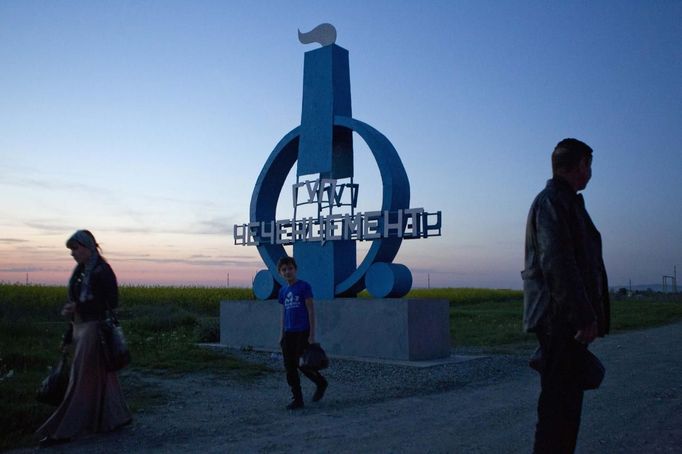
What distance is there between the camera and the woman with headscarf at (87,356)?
18.3 ft

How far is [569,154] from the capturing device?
3672 millimetres

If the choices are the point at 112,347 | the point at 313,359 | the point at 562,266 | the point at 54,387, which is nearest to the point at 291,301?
the point at 313,359

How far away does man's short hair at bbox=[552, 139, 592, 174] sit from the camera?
3.66 meters

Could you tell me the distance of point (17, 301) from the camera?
103 feet

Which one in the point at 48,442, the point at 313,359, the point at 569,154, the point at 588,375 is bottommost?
the point at 48,442

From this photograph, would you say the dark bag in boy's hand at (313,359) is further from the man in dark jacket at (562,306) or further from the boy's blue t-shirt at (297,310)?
the man in dark jacket at (562,306)

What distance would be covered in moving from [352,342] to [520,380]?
134 inches

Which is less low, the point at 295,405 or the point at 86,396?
the point at 86,396

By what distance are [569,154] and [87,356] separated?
4.18 metres

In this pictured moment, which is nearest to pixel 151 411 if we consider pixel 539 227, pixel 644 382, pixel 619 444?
pixel 619 444

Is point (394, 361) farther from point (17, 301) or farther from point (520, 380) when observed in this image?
point (17, 301)

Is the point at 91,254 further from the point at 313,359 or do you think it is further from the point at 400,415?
the point at 400,415

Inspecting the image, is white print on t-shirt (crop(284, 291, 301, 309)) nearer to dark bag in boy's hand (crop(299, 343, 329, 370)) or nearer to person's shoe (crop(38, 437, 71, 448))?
dark bag in boy's hand (crop(299, 343, 329, 370))

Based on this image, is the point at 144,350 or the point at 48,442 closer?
the point at 48,442
